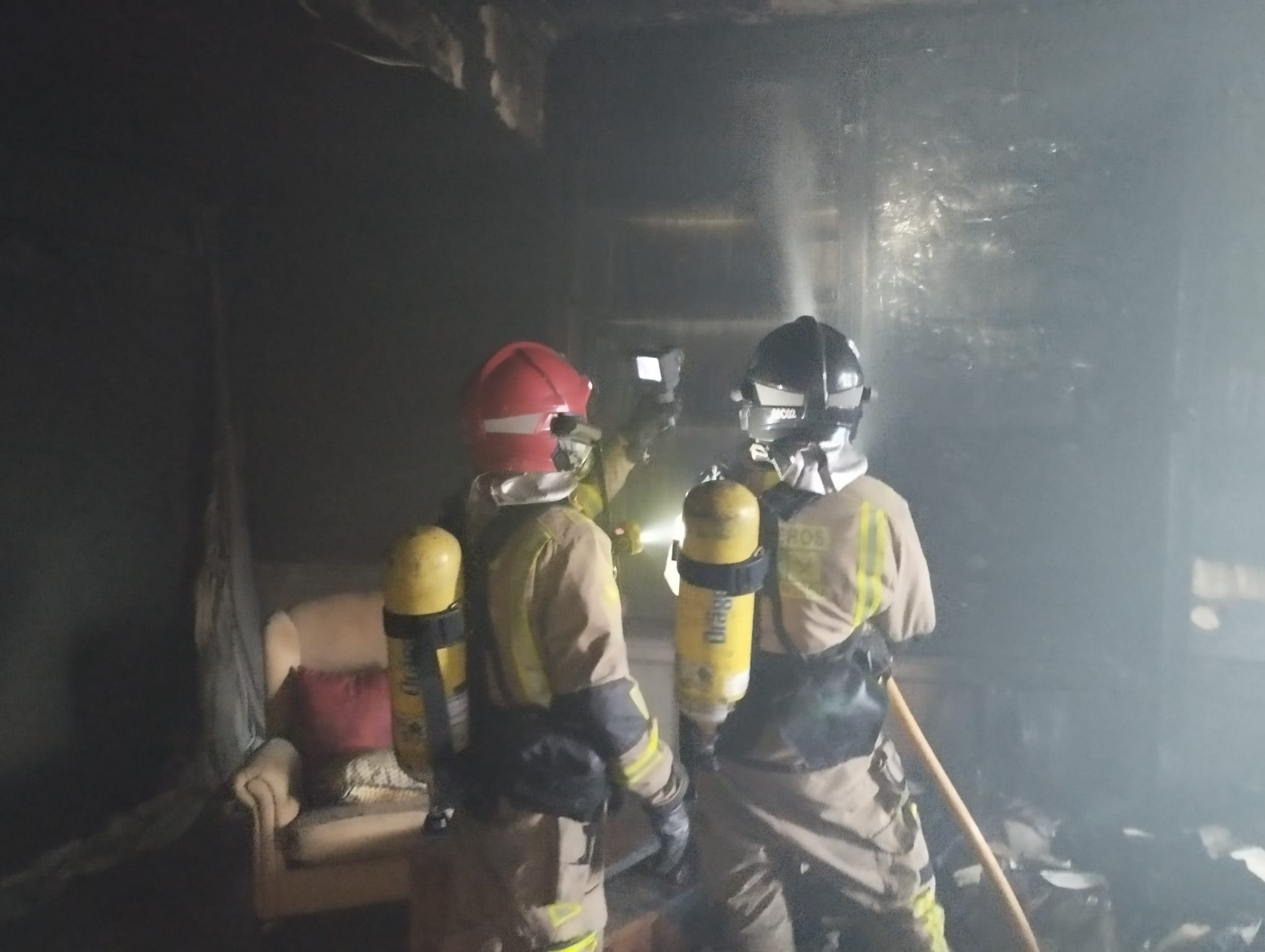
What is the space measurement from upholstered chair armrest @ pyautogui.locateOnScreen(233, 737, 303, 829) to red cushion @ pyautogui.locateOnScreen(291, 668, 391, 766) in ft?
0.50

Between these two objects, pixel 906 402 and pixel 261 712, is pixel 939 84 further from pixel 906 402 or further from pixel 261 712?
pixel 261 712

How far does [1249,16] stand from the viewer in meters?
2.71

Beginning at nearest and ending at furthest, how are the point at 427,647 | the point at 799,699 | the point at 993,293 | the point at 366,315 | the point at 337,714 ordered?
1. the point at 427,647
2. the point at 799,699
3. the point at 337,714
4. the point at 993,293
5. the point at 366,315

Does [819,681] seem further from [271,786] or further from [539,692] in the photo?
[271,786]

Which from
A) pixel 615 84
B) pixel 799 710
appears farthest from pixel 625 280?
pixel 799 710

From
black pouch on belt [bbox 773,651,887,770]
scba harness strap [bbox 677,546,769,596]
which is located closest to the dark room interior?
black pouch on belt [bbox 773,651,887,770]

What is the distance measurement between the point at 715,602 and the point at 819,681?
34cm

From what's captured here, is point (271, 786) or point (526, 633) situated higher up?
point (526, 633)

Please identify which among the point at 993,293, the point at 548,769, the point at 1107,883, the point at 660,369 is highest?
the point at 993,293

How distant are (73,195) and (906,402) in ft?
9.31

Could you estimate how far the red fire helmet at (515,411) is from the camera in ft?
5.79

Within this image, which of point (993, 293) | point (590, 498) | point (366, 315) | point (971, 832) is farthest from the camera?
point (366, 315)

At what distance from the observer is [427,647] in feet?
5.41

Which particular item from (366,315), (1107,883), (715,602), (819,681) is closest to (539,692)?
(715,602)
